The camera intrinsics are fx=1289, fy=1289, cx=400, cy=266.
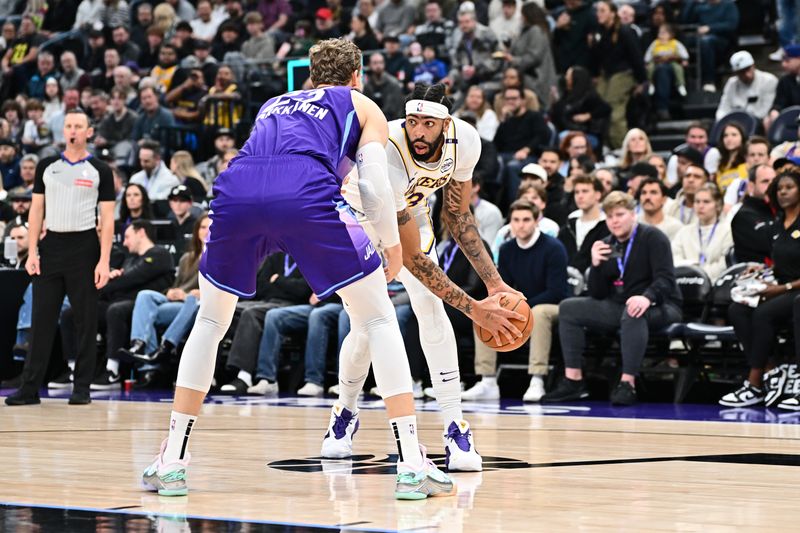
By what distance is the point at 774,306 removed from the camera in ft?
30.6

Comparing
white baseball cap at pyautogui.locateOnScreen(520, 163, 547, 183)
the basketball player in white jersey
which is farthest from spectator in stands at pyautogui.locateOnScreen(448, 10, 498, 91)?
the basketball player in white jersey

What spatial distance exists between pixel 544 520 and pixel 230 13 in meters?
16.4

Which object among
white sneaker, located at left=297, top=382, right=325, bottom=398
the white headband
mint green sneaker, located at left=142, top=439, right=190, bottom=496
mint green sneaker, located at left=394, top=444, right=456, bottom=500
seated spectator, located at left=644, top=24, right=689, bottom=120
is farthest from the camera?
seated spectator, located at left=644, top=24, right=689, bottom=120

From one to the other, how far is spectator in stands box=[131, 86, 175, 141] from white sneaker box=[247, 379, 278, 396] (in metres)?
6.58

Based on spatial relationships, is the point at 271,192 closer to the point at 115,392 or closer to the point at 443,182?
the point at 443,182

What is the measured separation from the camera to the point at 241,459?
5.95m

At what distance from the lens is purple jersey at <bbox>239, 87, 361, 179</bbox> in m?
4.75

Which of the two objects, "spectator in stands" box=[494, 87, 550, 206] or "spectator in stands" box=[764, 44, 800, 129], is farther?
"spectator in stands" box=[494, 87, 550, 206]

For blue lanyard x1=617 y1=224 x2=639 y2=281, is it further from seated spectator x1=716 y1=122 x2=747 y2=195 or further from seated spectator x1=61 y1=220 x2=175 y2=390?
seated spectator x1=61 y1=220 x2=175 y2=390

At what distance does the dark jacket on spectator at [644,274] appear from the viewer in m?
9.79

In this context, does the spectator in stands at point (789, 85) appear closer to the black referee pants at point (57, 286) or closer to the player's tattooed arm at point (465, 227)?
the black referee pants at point (57, 286)

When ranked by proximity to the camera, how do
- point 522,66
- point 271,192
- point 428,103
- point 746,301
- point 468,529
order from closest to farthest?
1. point 468,529
2. point 271,192
3. point 428,103
4. point 746,301
5. point 522,66

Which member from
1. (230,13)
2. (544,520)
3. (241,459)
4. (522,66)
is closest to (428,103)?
(241,459)

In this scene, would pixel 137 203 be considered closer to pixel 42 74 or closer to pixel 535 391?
pixel 535 391
